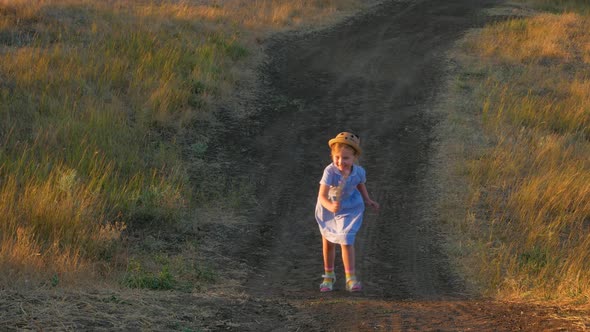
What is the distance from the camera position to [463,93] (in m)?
17.6

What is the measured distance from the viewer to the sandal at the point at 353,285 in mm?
8414

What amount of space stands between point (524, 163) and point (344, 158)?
6132 millimetres

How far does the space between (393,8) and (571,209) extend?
1759cm

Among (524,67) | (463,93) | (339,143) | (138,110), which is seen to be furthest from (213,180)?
(524,67)

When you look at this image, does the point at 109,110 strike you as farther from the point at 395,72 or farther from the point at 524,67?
the point at 524,67

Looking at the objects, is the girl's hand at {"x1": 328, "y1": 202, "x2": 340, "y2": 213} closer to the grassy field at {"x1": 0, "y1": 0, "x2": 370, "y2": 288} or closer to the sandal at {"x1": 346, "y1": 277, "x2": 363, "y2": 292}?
the sandal at {"x1": 346, "y1": 277, "x2": 363, "y2": 292}

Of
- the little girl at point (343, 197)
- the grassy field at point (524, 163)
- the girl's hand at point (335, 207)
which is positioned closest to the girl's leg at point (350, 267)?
the little girl at point (343, 197)

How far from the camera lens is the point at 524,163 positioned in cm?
1312

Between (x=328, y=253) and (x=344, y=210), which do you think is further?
(x=328, y=253)

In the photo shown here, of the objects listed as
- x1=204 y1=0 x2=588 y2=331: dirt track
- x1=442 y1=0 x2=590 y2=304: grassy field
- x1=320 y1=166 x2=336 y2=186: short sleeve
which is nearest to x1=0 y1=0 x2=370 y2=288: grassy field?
x1=204 y1=0 x2=588 y2=331: dirt track

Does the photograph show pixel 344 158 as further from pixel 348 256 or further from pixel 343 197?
pixel 348 256

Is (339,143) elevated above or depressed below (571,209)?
above

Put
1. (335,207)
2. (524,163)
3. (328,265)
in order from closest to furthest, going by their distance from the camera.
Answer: (335,207)
(328,265)
(524,163)

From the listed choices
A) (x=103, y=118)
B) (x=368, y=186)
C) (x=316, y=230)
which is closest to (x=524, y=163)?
(x=368, y=186)
